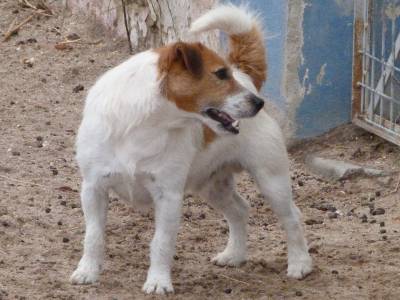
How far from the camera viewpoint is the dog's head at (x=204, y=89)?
4.95 meters

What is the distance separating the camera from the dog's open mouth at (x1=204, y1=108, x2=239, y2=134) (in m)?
4.99

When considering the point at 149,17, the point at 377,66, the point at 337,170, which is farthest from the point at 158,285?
the point at 149,17

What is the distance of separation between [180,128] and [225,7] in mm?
761

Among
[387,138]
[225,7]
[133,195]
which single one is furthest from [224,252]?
[387,138]

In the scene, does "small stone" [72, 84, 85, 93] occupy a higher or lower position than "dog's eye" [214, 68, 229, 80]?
lower

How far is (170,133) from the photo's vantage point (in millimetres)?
5090

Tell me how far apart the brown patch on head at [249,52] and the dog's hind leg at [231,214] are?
2.09ft

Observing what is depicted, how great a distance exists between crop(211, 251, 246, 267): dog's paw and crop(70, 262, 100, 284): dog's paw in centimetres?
84

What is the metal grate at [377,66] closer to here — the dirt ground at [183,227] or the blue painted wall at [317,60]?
the blue painted wall at [317,60]

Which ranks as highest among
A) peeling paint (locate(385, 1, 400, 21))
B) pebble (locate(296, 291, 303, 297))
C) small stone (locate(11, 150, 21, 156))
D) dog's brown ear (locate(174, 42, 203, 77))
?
dog's brown ear (locate(174, 42, 203, 77))

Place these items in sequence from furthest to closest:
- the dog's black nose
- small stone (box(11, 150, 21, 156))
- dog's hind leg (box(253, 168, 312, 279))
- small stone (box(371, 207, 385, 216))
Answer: small stone (box(11, 150, 21, 156)) < small stone (box(371, 207, 385, 216)) < dog's hind leg (box(253, 168, 312, 279)) < the dog's black nose

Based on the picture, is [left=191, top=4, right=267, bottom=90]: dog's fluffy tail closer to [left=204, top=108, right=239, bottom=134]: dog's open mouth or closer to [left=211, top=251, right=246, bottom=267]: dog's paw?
[left=204, top=108, right=239, bottom=134]: dog's open mouth

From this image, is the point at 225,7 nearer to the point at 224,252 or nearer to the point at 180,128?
the point at 180,128

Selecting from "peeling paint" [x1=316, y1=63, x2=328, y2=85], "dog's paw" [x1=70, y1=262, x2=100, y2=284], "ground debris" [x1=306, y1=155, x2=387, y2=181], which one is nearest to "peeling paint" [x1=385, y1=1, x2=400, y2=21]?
"peeling paint" [x1=316, y1=63, x2=328, y2=85]
